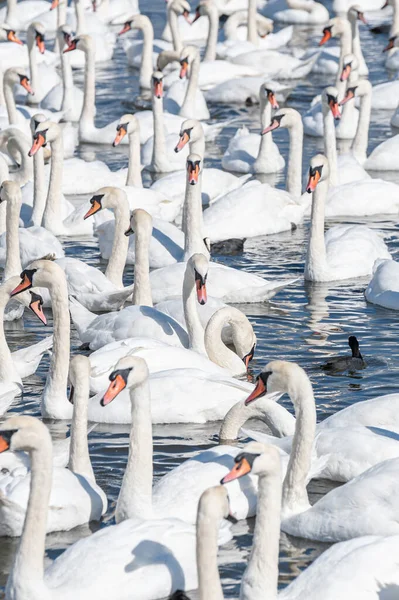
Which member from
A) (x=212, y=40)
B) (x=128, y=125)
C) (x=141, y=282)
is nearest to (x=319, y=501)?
(x=141, y=282)

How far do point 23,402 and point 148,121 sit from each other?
1142 cm

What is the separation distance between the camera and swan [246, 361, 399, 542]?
9.11m

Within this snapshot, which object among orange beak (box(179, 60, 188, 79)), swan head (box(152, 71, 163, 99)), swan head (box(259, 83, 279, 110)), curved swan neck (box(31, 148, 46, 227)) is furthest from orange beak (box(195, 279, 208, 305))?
orange beak (box(179, 60, 188, 79))

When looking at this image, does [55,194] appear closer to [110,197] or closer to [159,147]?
[110,197]

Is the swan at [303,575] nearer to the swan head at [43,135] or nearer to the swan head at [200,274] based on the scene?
the swan head at [200,274]

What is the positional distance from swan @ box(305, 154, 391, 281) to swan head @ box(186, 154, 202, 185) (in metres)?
1.21

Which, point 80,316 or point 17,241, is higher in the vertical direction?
point 17,241

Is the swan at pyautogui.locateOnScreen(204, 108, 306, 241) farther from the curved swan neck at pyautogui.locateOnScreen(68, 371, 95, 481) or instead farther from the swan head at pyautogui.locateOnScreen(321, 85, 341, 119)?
the curved swan neck at pyautogui.locateOnScreen(68, 371, 95, 481)

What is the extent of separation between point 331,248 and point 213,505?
881 cm

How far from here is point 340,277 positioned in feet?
52.1

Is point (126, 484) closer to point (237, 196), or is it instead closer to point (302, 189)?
point (237, 196)

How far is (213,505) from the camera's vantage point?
7578 mm

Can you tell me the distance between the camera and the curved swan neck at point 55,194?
57.9ft

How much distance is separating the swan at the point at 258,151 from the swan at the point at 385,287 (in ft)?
20.2
